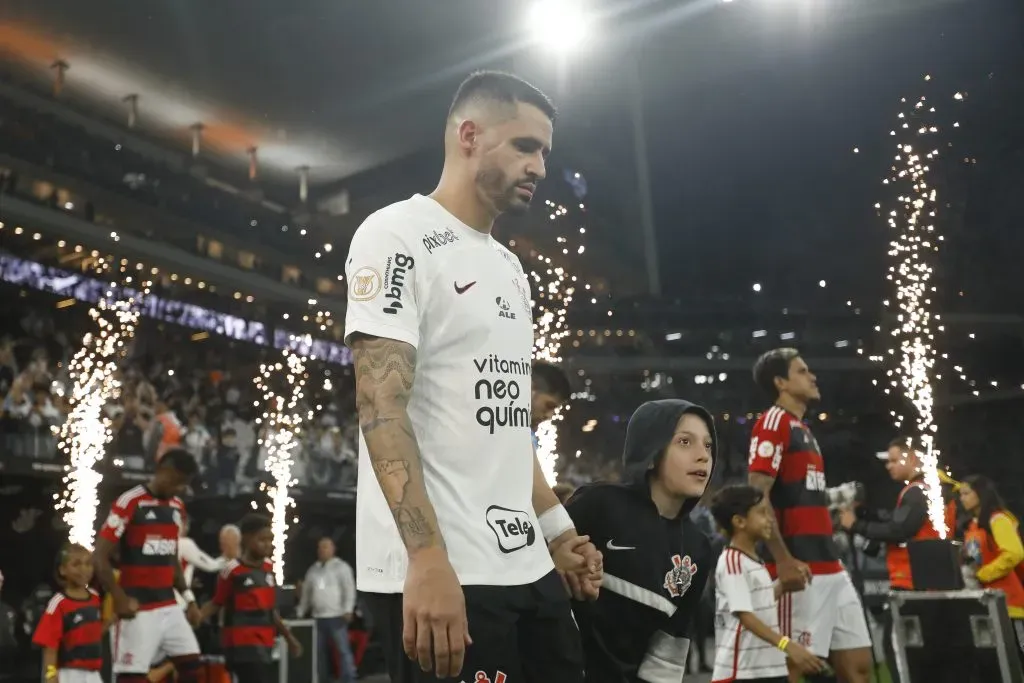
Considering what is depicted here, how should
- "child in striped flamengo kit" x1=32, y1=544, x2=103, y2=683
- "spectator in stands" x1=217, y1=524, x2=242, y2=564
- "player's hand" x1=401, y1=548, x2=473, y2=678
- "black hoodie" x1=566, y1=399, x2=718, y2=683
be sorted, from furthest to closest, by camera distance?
"spectator in stands" x1=217, y1=524, x2=242, y2=564, "child in striped flamengo kit" x1=32, y1=544, x2=103, y2=683, "black hoodie" x1=566, y1=399, x2=718, y2=683, "player's hand" x1=401, y1=548, x2=473, y2=678

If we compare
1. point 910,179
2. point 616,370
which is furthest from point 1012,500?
point 616,370

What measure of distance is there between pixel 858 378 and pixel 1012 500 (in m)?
7.13

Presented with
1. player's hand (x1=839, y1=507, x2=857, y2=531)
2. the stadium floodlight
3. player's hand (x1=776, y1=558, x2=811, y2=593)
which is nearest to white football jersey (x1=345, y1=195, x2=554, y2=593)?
player's hand (x1=776, y1=558, x2=811, y2=593)

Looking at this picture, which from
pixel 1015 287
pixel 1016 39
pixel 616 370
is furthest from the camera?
pixel 616 370

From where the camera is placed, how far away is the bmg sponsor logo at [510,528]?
2.12 m

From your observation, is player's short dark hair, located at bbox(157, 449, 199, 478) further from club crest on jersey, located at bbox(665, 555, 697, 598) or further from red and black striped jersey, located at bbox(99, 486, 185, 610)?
club crest on jersey, located at bbox(665, 555, 697, 598)

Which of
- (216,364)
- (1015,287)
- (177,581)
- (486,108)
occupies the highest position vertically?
(1015,287)

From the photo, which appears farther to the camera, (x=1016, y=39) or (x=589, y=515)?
(x=1016, y=39)

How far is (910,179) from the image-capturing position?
2347 centimetres

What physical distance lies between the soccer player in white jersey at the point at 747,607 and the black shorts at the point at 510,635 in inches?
128

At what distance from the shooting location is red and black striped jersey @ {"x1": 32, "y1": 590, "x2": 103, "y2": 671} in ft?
22.4

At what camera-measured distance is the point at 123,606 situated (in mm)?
7352

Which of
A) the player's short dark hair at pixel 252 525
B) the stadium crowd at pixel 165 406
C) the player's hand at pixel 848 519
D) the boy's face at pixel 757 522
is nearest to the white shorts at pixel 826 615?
the boy's face at pixel 757 522

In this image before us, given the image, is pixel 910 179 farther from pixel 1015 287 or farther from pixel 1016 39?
pixel 1016 39
